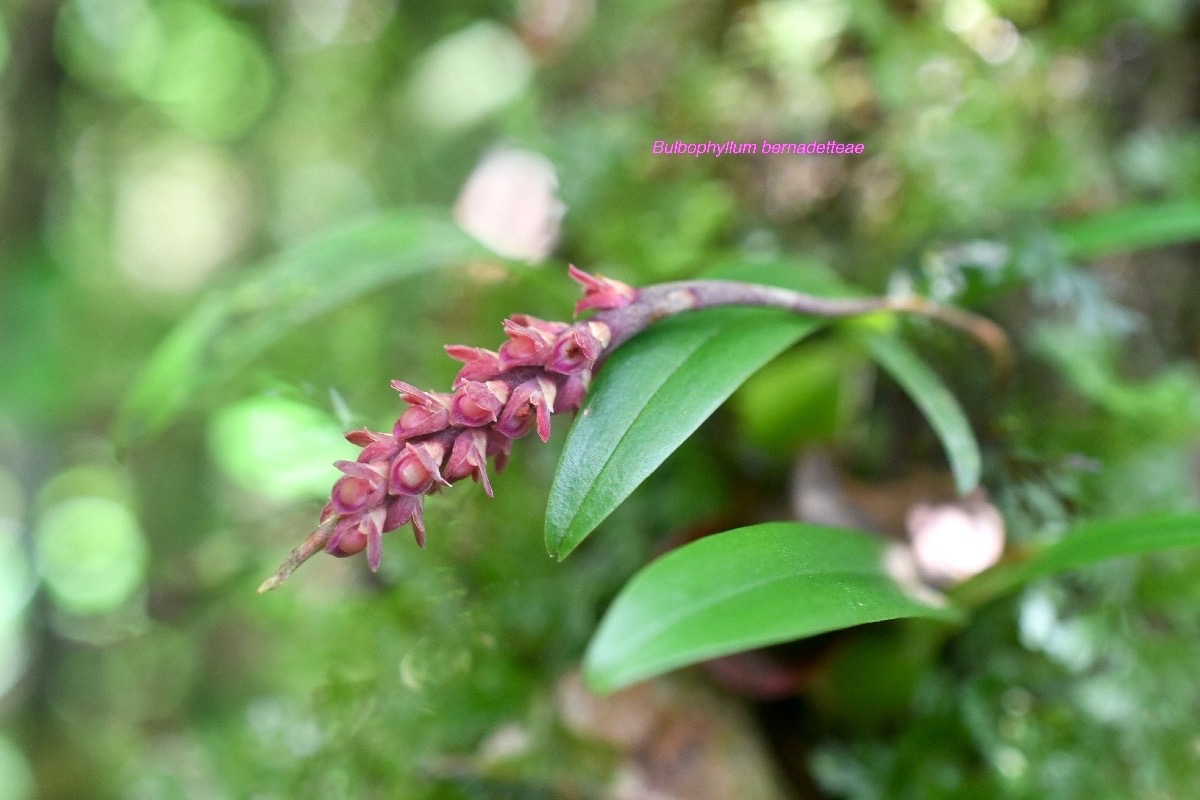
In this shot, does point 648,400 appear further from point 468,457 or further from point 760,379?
point 760,379

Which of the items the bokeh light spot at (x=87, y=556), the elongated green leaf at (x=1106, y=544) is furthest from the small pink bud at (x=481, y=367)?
the bokeh light spot at (x=87, y=556)

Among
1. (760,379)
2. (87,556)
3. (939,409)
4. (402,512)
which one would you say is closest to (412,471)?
(402,512)

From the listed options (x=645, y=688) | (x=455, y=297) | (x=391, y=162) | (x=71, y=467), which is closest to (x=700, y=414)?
(x=645, y=688)

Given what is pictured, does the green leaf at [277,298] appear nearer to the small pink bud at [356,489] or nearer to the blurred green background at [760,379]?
the blurred green background at [760,379]

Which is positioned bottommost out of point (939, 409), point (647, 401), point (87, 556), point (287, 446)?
point (87, 556)

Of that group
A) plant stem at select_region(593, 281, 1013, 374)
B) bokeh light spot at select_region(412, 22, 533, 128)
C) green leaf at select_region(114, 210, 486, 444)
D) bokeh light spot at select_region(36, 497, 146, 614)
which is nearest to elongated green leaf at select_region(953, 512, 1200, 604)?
plant stem at select_region(593, 281, 1013, 374)

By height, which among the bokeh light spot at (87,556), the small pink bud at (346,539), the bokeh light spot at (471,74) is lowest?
the bokeh light spot at (87,556)

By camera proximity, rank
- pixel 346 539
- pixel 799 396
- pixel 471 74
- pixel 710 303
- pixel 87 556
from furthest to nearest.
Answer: pixel 87 556, pixel 471 74, pixel 799 396, pixel 710 303, pixel 346 539
